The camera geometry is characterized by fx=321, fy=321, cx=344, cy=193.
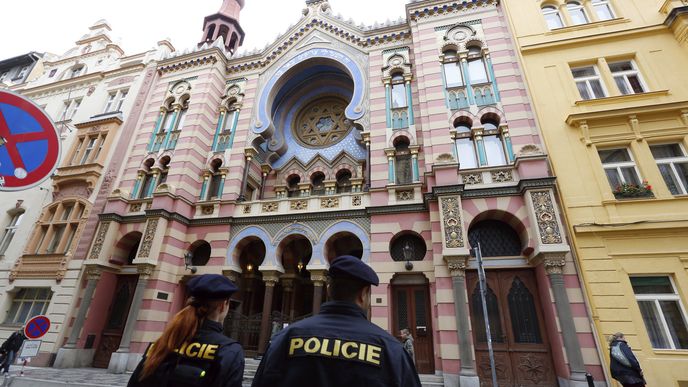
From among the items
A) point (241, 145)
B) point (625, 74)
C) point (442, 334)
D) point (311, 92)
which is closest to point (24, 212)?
point (241, 145)

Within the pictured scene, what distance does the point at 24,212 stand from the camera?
757 inches

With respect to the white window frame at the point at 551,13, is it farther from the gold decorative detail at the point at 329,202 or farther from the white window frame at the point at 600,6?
the gold decorative detail at the point at 329,202

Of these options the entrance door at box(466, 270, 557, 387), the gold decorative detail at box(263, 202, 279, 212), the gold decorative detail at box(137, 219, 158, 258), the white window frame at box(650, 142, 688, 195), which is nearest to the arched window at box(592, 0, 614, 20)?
the white window frame at box(650, 142, 688, 195)

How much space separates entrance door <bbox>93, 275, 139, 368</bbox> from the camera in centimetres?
1456

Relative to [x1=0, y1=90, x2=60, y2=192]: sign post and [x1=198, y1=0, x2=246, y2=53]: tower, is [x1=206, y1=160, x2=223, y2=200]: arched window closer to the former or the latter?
[x1=198, y1=0, x2=246, y2=53]: tower

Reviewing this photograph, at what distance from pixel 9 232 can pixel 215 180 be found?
13.1 meters

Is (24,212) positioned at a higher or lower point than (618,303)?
higher

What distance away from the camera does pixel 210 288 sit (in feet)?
9.76

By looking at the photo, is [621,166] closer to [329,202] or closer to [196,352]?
[329,202]

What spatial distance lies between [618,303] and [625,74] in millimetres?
9532

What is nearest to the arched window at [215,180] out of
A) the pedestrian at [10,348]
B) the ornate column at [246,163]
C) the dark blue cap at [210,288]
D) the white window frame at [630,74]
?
the ornate column at [246,163]

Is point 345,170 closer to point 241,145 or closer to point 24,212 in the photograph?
point 241,145

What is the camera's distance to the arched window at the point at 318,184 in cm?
1841

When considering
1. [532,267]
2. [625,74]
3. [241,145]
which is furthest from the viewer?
[241,145]
